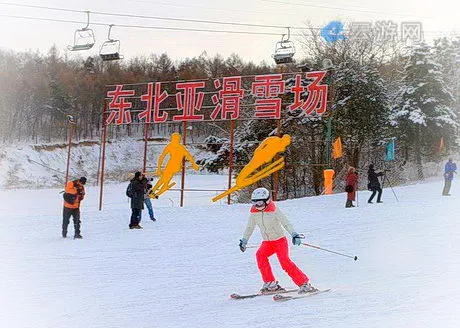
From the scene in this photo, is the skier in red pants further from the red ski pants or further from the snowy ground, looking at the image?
the snowy ground

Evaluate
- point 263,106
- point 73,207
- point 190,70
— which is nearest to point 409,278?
point 73,207

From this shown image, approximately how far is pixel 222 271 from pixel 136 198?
5.89 m

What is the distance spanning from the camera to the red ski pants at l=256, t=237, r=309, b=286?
739cm

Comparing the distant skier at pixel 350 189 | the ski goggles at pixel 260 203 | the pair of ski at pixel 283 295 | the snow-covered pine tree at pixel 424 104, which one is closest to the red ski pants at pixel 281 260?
the pair of ski at pixel 283 295

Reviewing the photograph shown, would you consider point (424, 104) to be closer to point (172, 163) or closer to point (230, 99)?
point (230, 99)

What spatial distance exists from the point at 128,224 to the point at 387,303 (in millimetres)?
10484

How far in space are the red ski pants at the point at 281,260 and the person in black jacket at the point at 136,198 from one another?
7742mm

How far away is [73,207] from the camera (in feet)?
44.5

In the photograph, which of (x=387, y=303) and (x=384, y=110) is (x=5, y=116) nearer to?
(x=384, y=110)

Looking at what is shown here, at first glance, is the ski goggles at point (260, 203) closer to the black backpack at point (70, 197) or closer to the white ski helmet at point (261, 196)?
the white ski helmet at point (261, 196)

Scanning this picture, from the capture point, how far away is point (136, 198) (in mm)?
14820

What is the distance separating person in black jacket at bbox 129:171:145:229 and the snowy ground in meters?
0.34

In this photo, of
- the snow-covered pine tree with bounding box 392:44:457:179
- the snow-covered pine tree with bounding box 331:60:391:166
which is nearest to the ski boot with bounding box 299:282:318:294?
the snow-covered pine tree with bounding box 331:60:391:166

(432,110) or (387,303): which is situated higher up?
(432,110)
